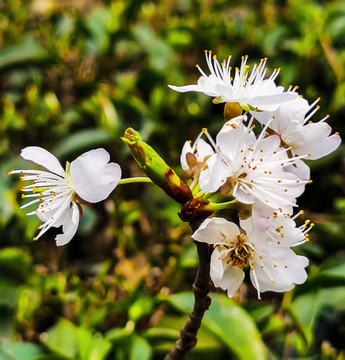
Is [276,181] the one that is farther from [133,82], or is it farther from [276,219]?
[133,82]

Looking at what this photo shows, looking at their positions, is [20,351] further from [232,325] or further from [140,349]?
[232,325]

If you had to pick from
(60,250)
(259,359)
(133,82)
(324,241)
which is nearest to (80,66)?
(133,82)

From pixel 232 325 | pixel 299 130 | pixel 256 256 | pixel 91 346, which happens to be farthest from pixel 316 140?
pixel 91 346

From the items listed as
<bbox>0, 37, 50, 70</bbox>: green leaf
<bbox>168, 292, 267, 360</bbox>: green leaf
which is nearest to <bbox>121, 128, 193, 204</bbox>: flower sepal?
<bbox>168, 292, 267, 360</bbox>: green leaf

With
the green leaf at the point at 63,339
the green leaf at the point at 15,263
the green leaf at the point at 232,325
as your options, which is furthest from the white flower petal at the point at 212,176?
the green leaf at the point at 15,263

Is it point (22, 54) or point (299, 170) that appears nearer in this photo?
point (299, 170)

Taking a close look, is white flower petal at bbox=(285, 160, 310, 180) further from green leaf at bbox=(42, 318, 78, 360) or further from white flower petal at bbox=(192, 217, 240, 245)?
green leaf at bbox=(42, 318, 78, 360)

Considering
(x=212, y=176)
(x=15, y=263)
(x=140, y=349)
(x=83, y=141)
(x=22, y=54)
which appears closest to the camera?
(x=212, y=176)
